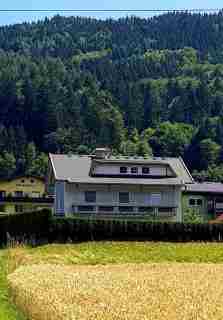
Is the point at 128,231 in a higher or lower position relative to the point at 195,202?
higher

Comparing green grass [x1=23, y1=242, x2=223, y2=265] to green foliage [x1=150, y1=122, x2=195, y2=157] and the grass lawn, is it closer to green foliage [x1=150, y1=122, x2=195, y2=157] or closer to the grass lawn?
the grass lawn

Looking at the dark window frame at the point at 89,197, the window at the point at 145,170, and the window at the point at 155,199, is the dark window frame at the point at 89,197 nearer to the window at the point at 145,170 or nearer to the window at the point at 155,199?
the window at the point at 155,199

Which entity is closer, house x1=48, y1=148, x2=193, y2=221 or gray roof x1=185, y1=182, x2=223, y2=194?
house x1=48, y1=148, x2=193, y2=221

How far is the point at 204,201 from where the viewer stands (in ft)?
245

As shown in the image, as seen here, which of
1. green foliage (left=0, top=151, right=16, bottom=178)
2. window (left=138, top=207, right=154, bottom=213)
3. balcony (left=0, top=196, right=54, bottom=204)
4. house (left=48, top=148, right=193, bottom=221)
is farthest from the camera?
green foliage (left=0, top=151, right=16, bottom=178)

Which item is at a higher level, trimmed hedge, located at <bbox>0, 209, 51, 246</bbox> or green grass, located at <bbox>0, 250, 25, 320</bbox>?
green grass, located at <bbox>0, 250, 25, 320</bbox>


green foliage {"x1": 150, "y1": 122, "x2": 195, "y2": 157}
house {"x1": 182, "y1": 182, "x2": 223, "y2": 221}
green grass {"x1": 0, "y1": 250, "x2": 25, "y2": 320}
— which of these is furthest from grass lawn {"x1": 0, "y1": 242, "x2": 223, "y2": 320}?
green foliage {"x1": 150, "y1": 122, "x2": 195, "y2": 157}

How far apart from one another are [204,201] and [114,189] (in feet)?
39.7

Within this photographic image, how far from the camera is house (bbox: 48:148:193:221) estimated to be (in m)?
65.3

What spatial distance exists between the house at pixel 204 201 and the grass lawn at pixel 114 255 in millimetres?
28424

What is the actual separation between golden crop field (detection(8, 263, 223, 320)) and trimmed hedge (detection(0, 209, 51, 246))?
1222 centimetres

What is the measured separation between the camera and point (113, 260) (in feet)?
132

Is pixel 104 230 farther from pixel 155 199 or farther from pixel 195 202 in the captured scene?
pixel 195 202

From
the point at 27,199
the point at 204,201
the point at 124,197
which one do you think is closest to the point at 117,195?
the point at 124,197
